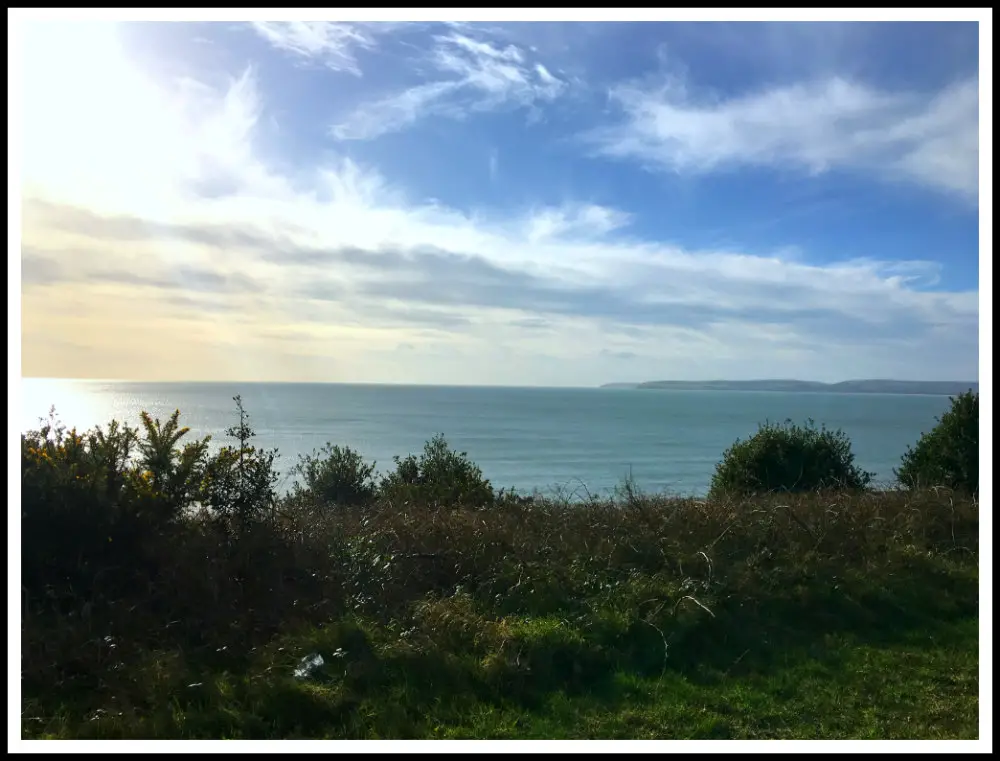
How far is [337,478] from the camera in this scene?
43.8ft

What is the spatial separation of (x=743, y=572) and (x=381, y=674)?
Answer: 343 cm

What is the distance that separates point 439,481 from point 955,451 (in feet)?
27.0

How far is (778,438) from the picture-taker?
13.1 meters

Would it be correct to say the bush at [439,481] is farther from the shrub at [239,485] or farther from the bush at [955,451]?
the bush at [955,451]

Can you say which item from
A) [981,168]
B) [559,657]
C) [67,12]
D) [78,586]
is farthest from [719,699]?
[67,12]

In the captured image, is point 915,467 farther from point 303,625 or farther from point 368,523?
point 303,625

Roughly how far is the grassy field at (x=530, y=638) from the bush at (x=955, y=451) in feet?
13.4

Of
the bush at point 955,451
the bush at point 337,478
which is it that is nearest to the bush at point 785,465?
the bush at point 955,451

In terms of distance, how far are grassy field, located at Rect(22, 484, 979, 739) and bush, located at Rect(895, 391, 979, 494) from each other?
13.4ft

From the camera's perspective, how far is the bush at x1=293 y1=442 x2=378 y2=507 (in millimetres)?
12875

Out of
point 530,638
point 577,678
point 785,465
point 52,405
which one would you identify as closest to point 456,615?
point 530,638

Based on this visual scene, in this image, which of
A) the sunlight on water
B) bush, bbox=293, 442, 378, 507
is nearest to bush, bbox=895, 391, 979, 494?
bush, bbox=293, 442, 378, 507

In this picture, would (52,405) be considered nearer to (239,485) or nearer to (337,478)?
(239,485)

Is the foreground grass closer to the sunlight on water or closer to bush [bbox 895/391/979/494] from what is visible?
the sunlight on water
